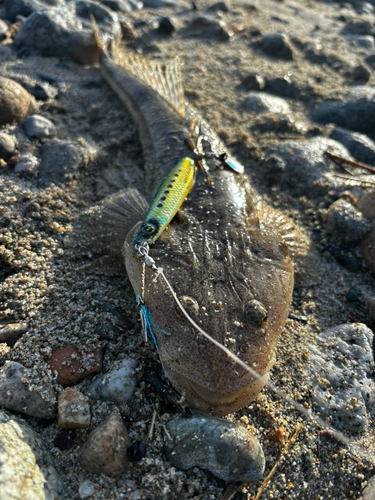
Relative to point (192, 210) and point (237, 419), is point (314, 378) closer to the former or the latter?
point (237, 419)

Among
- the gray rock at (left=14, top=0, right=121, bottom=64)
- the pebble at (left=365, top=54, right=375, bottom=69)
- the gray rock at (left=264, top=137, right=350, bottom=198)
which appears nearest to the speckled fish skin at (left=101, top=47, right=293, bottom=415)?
the gray rock at (left=264, top=137, right=350, bottom=198)

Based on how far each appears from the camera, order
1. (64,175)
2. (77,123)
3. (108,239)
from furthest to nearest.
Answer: (77,123), (64,175), (108,239)

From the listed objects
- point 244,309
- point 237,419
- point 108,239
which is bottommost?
point 237,419

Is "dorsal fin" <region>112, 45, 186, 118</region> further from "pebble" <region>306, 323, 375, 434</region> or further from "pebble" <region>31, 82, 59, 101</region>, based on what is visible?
"pebble" <region>306, 323, 375, 434</region>

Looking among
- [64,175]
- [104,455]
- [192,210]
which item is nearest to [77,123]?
[64,175]

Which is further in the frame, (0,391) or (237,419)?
(237,419)

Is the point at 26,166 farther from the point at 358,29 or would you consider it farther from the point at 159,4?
the point at 358,29

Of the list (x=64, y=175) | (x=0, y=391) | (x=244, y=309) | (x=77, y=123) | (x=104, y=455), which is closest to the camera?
(x=104, y=455)
